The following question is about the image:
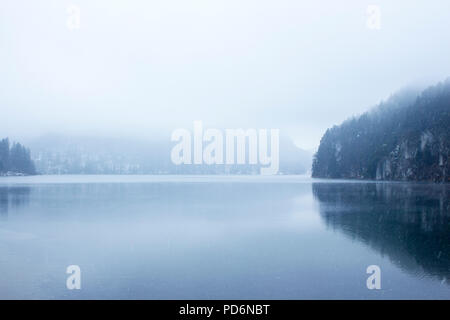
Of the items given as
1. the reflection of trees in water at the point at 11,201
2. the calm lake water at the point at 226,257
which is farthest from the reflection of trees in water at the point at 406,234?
the reflection of trees in water at the point at 11,201

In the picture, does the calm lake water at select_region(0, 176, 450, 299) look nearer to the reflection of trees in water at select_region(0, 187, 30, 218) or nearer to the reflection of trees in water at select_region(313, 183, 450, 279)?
the reflection of trees in water at select_region(313, 183, 450, 279)

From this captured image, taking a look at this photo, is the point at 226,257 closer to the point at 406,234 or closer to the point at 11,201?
the point at 406,234

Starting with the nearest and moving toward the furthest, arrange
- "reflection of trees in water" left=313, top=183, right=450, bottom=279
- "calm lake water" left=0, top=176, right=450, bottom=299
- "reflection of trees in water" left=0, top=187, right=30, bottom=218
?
"calm lake water" left=0, top=176, right=450, bottom=299, "reflection of trees in water" left=313, top=183, right=450, bottom=279, "reflection of trees in water" left=0, top=187, right=30, bottom=218

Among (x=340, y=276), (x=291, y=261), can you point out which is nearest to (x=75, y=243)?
(x=291, y=261)

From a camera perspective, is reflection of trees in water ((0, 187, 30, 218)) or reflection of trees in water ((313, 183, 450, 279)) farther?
reflection of trees in water ((0, 187, 30, 218))

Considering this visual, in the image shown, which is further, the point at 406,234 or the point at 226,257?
the point at 406,234

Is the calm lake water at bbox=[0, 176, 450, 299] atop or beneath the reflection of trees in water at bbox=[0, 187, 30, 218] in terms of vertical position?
atop

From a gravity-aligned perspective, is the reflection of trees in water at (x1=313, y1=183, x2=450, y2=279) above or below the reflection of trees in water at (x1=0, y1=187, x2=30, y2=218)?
above

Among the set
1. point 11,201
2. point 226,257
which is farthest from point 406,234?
point 11,201

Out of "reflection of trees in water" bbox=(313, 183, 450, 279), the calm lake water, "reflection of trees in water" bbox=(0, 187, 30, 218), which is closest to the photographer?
the calm lake water

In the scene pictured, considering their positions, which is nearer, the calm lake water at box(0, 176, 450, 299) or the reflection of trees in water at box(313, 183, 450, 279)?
the calm lake water at box(0, 176, 450, 299)

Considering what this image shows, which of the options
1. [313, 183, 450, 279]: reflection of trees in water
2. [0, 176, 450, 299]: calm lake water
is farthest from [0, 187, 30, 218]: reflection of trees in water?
[313, 183, 450, 279]: reflection of trees in water
